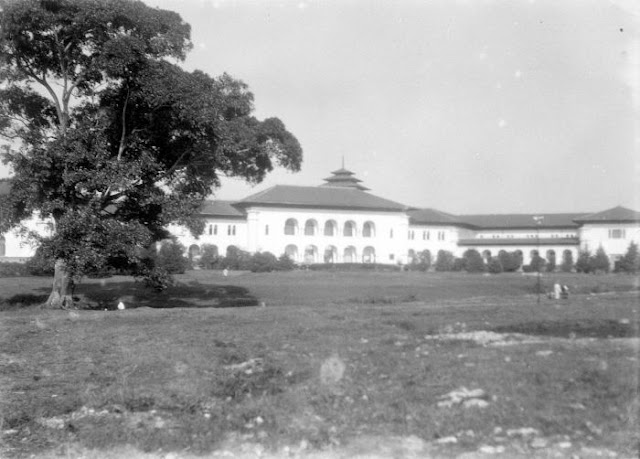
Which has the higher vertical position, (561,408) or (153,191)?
(153,191)

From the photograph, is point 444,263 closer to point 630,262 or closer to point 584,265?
point 584,265

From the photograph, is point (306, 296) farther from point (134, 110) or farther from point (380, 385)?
point (380, 385)

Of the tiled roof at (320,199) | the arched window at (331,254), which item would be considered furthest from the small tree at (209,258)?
the arched window at (331,254)

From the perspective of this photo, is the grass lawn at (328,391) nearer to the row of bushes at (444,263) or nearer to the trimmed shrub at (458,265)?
the row of bushes at (444,263)

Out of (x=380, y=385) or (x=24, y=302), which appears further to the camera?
(x=24, y=302)

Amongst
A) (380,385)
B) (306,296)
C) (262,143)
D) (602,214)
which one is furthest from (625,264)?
(380,385)

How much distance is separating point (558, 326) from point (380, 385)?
600 cm

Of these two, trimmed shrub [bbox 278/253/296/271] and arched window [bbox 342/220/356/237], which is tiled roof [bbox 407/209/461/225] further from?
trimmed shrub [bbox 278/253/296/271]

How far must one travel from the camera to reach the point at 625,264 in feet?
169

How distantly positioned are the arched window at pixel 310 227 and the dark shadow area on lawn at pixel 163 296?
35829 mm

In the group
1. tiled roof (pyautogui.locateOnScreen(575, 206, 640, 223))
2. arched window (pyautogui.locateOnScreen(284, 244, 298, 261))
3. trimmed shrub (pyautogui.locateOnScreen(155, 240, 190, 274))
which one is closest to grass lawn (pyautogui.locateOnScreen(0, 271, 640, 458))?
trimmed shrub (pyautogui.locateOnScreen(155, 240, 190, 274))

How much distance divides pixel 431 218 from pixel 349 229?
12447 mm

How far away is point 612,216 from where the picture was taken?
63781 mm

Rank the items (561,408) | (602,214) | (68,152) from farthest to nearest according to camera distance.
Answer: (602,214)
(68,152)
(561,408)
